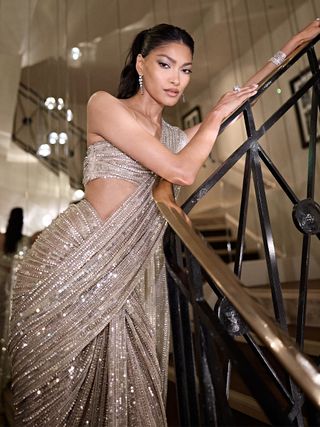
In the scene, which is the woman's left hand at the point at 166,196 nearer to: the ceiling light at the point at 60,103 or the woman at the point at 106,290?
the woman at the point at 106,290

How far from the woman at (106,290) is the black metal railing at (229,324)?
17cm

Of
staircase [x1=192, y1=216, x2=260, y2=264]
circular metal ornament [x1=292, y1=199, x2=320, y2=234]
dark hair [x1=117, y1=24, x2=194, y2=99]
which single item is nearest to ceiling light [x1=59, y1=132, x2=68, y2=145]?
staircase [x1=192, y1=216, x2=260, y2=264]

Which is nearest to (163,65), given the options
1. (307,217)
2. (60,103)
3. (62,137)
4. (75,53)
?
(307,217)

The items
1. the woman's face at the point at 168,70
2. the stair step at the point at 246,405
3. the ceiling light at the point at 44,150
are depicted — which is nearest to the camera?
the woman's face at the point at 168,70

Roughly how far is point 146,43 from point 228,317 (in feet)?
3.39

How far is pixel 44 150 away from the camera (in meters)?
4.48

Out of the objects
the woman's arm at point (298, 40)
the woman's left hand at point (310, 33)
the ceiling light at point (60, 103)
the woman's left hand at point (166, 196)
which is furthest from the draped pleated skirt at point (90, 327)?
the ceiling light at point (60, 103)

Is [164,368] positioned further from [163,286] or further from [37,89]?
[37,89]

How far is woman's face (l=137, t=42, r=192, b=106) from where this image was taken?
4.02 ft

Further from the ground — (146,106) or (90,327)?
(146,106)

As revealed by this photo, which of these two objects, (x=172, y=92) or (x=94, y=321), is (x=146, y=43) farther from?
(x=94, y=321)

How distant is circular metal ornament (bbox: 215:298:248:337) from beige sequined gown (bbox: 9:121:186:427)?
224 mm

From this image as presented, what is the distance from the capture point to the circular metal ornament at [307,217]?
1.12 meters

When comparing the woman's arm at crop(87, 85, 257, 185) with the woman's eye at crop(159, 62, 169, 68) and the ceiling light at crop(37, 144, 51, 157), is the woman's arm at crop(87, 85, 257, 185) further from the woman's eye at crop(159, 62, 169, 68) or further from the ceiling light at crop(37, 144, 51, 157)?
the ceiling light at crop(37, 144, 51, 157)
